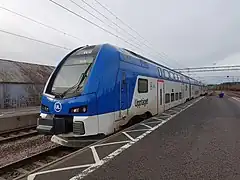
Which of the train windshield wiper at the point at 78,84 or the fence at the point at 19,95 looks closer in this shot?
the train windshield wiper at the point at 78,84

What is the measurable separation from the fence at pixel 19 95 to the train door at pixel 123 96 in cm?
2720

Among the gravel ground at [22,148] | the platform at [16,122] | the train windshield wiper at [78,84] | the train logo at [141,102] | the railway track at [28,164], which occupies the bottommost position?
the gravel ground at [22,148]

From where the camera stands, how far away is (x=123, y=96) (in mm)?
8727


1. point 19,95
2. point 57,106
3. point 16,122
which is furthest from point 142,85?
point 19,95

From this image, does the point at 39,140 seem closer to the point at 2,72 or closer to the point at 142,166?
the point at 142,166

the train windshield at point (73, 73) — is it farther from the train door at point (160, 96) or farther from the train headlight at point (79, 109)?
the train door at point (160, 96)

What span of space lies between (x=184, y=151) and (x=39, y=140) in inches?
247

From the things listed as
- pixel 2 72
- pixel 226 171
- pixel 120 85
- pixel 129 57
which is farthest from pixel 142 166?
pixel 2 72

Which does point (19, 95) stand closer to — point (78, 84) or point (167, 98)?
point (167, 98)

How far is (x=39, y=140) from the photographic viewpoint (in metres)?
9.93

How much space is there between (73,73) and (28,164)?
9.92 feet

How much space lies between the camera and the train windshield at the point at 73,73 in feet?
24.4

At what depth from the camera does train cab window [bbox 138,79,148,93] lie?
10.6 metres

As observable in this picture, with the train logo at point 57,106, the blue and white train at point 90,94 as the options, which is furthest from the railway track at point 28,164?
the train logo at point 57,106
